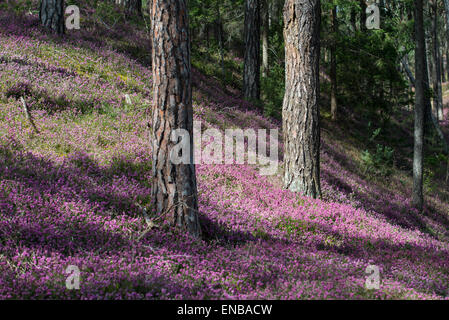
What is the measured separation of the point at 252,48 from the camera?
17234 millimetres

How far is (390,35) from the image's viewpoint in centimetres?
1981

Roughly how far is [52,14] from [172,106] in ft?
33.0

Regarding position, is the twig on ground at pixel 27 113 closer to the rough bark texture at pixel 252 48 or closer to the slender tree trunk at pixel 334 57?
the rough bark texture at pixel 252 48

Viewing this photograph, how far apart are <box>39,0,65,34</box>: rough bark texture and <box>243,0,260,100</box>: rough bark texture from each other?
7.47 meters

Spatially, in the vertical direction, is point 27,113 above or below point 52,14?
below

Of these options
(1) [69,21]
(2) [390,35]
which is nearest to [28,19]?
(1) [69,21]

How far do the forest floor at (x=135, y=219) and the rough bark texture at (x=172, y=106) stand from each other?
1.41ft

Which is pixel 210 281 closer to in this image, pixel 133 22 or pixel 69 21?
pixel 69 21

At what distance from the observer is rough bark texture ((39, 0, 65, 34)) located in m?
13.2
